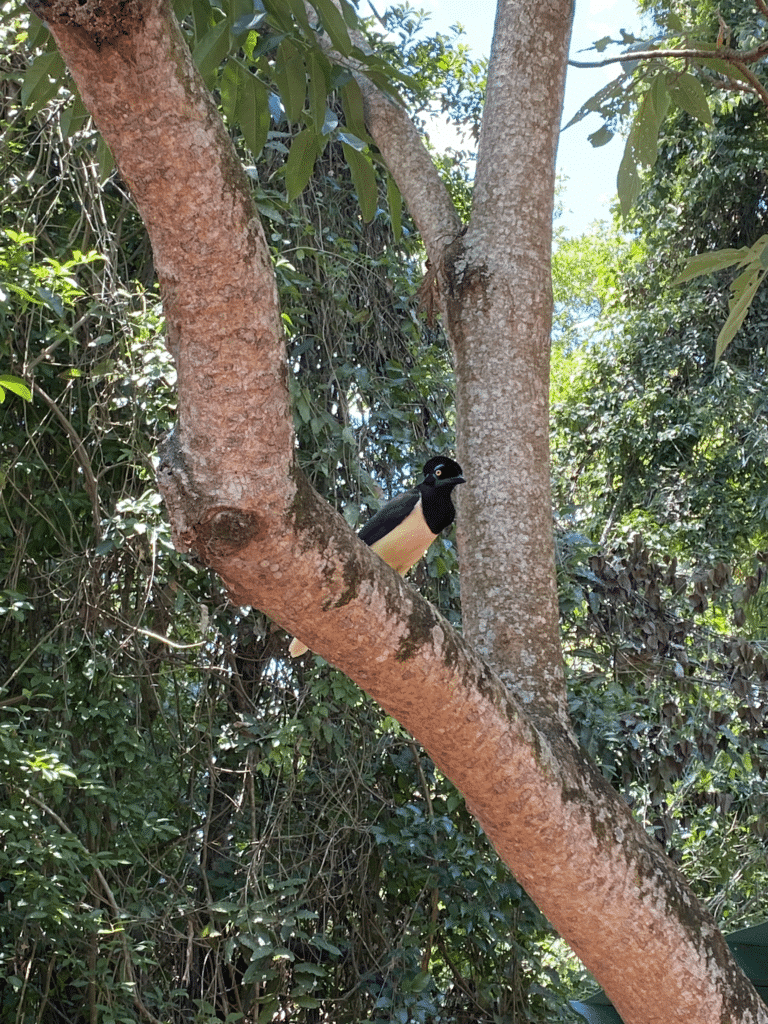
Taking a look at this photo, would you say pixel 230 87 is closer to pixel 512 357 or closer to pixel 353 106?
pixel 353 106

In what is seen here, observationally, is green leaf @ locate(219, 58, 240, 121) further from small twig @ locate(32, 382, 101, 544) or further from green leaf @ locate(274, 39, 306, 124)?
small twig @ locate(32, 382, 101, 544)

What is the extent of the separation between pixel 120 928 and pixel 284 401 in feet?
6.04

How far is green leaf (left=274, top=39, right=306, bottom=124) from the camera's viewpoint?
1.66m

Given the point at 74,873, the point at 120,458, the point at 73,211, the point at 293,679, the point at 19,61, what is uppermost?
the point at 19,61

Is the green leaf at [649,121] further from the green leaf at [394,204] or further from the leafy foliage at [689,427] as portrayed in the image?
the leafy foliage at [689,427]

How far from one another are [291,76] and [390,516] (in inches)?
50.2

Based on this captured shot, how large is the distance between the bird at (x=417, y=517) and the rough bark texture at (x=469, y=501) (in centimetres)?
74

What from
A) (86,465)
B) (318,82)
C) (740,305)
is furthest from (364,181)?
(86,465)

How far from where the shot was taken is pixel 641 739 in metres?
3.38

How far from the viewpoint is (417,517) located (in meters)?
2.66

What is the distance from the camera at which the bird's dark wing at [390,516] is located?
2.69m

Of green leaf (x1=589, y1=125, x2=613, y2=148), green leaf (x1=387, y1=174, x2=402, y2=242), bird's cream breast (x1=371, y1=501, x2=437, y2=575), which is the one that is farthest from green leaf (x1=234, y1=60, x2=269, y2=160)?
bird's cream breast (x1=371, y1=501, x2=437, y2=575)

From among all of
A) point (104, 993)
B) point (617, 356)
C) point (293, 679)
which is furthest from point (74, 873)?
point (617, 356)

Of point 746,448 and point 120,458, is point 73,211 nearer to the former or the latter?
point 120,458
